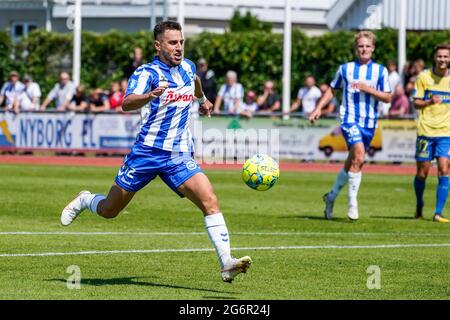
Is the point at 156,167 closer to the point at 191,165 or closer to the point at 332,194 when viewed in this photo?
the point at 191,165

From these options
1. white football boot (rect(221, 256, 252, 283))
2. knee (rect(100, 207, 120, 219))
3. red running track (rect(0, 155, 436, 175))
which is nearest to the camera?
white football boot (rect(221, 256, 252, 283))

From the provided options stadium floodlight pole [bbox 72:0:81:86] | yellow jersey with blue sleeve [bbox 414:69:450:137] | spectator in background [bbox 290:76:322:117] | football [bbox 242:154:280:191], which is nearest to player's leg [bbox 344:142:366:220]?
yellow jersey with blue sleeve [bbox 414:69:450:137]

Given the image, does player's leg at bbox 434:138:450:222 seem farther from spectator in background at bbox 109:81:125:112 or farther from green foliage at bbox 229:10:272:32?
green foliage at bbox 229:10:272:32

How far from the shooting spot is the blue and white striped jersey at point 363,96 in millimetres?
16984

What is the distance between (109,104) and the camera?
108 ft

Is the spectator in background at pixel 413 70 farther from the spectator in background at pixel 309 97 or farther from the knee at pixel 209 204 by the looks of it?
the knee at pixel 209 204

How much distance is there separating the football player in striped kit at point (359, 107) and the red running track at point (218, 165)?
11876 millimetres

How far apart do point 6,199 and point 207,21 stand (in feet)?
109

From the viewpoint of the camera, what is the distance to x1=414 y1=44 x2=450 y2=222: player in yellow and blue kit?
17.3 m

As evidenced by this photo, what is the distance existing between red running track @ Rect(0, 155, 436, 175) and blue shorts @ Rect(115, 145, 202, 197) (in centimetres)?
1819

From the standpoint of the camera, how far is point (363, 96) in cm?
1705

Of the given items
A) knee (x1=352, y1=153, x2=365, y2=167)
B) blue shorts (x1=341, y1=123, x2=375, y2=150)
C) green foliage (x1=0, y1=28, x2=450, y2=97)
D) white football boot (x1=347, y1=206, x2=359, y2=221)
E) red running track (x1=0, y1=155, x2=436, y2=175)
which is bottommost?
white football boot (x1=347, y1=206, x2=359, y2=221)
